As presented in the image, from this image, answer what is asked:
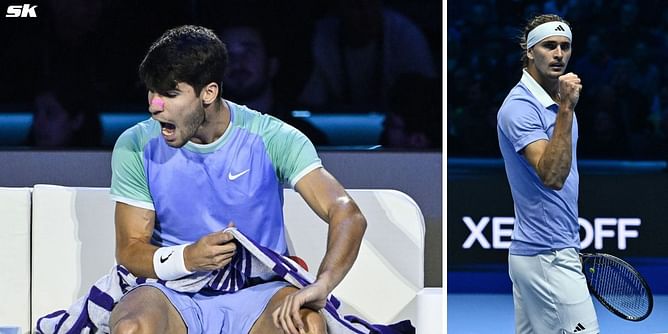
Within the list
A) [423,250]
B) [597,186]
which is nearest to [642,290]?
[423,250]

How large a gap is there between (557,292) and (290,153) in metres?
0.91

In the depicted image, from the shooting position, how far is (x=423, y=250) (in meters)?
3.77

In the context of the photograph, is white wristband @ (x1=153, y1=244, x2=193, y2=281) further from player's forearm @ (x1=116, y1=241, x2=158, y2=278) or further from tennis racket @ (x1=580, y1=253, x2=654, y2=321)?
tennis racket @ (x1=580, y1=253, x2=654, y2=321)

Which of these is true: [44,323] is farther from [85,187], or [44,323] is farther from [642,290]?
[642,290]

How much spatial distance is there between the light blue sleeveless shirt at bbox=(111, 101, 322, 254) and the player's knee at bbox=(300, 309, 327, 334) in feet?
1.08

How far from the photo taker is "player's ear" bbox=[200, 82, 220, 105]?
3.54m

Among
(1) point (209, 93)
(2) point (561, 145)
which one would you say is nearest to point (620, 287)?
(2) point (561, 145)

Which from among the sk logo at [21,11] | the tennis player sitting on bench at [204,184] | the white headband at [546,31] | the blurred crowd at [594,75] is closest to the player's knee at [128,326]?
the tennis player sitting on bench at [204,184]

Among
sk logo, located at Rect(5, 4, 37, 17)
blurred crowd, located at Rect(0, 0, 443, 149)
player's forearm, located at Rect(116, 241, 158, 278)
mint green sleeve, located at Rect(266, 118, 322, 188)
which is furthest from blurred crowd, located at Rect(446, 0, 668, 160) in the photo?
player's forearm, located at Rect(116, 241, 158, 278)

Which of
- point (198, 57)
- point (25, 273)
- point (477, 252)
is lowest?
point (477, 252)

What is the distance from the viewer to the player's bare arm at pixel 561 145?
360 cm

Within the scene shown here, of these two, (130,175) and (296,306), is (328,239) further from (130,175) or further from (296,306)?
(130,175)

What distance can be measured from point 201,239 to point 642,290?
5.17 ft

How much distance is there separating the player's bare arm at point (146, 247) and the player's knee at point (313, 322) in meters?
0.27
